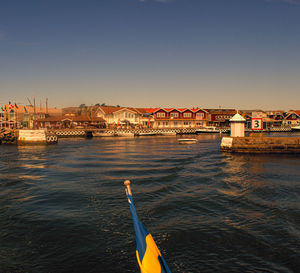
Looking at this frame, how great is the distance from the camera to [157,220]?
12.5 meters

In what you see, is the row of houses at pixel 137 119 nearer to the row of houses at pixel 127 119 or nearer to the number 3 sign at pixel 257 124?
the row of houses at pixel 127 119

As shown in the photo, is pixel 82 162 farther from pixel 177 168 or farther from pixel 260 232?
pixel 260 232

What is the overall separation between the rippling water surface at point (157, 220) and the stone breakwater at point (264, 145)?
39.3 ft

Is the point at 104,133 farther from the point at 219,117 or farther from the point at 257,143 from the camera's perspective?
the point at 257,143

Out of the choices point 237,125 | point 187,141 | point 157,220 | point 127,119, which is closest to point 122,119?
point 127,119

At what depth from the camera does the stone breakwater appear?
34781mm

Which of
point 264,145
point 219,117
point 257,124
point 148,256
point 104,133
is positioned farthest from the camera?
point 219,117

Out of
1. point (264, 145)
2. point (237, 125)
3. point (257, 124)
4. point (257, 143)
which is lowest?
point (264, 145)

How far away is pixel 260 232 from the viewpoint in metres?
10.9

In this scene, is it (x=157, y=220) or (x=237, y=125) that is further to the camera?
(x=237, y=125)

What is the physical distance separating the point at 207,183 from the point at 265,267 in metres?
11.3

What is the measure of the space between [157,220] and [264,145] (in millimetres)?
28040

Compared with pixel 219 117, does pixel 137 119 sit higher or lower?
lower

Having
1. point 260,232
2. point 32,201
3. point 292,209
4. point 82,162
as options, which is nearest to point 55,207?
point 32,201
